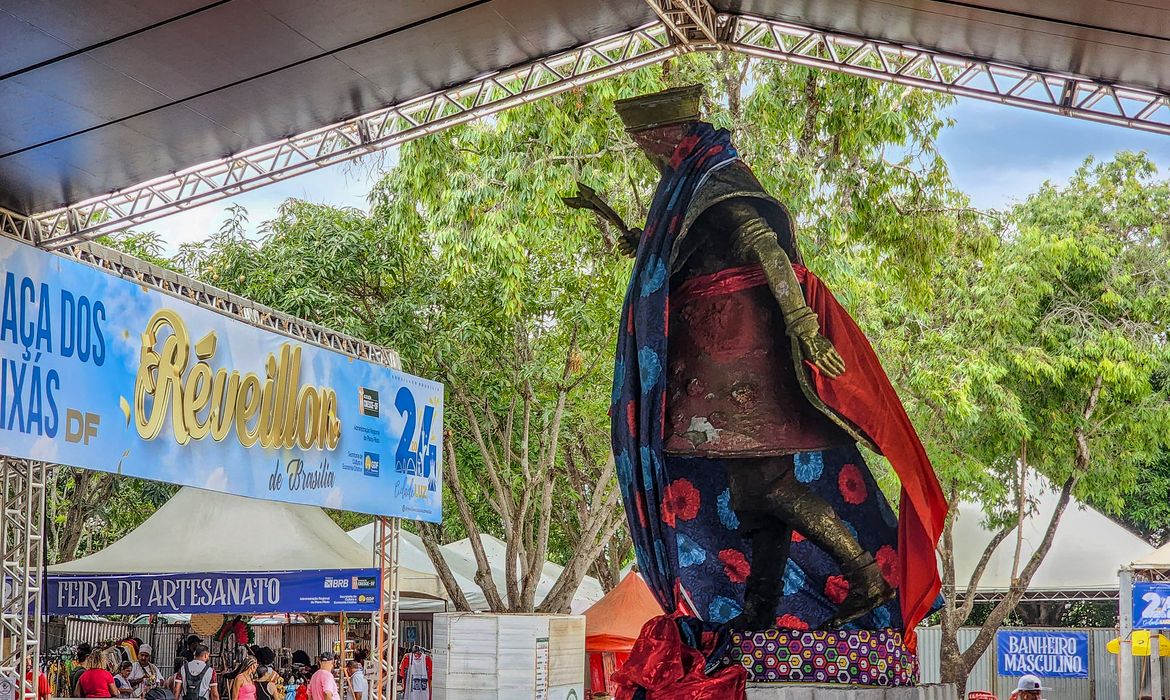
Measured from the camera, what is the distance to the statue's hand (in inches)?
215

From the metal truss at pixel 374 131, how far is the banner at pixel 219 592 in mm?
4392

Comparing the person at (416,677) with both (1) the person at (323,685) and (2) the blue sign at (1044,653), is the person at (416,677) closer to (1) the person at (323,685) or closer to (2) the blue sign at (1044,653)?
(1) the person at (323,685)

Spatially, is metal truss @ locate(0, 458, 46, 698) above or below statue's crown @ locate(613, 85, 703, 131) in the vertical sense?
below

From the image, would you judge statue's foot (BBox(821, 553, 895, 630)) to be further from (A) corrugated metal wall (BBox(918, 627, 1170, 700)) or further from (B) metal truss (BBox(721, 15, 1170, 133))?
(A) corrugated metal wall (BBox(918, 627, 1170, 700))

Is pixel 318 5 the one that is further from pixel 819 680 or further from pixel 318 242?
pixel 318 242

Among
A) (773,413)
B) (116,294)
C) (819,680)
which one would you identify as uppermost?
(116,294)

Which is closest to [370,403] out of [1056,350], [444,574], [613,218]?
[444,574]

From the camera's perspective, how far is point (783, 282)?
554cm

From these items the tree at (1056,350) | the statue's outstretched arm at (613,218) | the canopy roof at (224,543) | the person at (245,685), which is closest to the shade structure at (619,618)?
the canopy roof at (224,543)

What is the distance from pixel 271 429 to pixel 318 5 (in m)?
4.05

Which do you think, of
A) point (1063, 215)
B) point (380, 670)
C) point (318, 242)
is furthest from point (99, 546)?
point (1063, 215)

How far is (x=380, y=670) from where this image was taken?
12219 mm

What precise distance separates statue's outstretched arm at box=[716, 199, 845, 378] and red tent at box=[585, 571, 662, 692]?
40.7ft

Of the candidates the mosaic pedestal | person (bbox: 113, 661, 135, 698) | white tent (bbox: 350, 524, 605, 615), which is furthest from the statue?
white tent (bbox: 350, 524, 605, 615)
